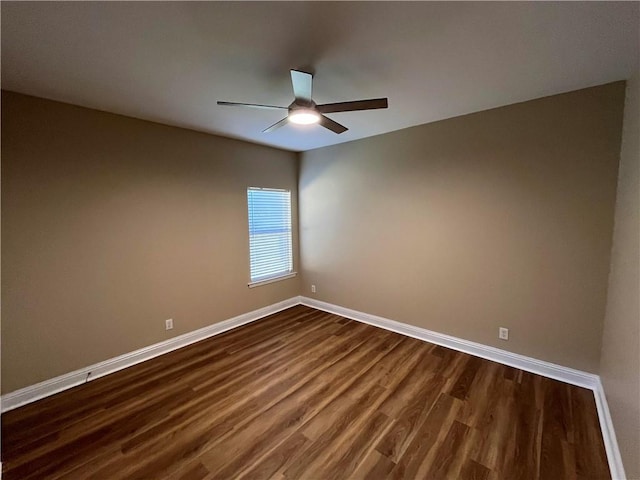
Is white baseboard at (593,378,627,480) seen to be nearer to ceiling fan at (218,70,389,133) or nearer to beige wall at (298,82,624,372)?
beige wall at (298,82,624,372)

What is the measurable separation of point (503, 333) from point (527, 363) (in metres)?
0.31

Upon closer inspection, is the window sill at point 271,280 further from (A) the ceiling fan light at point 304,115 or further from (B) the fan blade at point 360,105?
(B) the fan blade at point 360,105

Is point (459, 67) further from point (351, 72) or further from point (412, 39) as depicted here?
point (351, 72)

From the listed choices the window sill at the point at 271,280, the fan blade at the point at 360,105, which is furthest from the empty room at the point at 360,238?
the window sill at the point at 271,280

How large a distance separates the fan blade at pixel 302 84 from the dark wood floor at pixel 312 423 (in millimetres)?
2372

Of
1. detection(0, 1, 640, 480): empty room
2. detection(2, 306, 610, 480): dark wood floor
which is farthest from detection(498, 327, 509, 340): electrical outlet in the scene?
detection(2, 306, 610, 480): dark wood floor

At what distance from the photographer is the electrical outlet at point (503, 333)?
102 inches

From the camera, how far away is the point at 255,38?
4.95 ft

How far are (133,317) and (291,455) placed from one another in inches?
84.2

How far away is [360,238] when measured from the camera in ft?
12.0

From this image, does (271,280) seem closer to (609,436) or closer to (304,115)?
(304,115)

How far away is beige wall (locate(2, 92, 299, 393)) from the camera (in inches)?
82.4

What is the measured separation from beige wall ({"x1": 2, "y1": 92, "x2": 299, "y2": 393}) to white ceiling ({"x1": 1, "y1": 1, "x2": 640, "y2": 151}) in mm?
360

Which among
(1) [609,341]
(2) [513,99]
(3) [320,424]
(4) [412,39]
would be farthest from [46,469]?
(2) [513,99]
